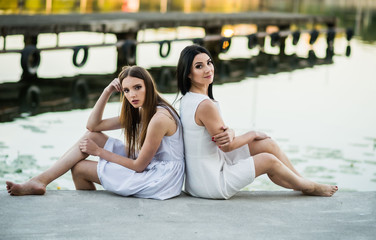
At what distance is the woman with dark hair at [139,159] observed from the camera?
3.65 metres

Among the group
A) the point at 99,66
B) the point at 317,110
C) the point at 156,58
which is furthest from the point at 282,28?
the point at 317,110

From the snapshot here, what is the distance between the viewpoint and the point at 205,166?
12.0 feet

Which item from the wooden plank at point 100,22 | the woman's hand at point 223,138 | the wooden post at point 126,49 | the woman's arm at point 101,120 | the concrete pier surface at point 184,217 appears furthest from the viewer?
the wooden post at point 126,49

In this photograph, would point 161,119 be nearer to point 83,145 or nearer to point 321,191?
point 83,145

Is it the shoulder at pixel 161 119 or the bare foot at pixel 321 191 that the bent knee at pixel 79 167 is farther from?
the bare foot at pixel 321 191

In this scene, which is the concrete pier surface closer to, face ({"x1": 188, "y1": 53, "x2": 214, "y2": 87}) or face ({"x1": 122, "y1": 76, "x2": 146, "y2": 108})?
face ({"x1": 122, "y1": 76, "x2": 146, "y2": 108})

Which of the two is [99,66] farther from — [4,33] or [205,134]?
[205,134]

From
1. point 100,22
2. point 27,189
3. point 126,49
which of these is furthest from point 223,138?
point 100,22

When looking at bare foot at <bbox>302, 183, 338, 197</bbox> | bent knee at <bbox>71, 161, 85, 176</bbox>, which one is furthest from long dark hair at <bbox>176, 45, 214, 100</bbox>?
bare foot at <bbox>302, 183, 338, 197</bbox>

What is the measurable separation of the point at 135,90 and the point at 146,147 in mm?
349

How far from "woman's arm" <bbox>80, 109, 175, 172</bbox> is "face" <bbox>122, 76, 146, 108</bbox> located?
0.52 ft

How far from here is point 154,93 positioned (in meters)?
3.73

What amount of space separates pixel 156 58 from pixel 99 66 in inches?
70.6


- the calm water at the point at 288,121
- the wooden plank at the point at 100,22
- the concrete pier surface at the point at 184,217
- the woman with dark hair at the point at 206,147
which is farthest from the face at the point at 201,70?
the wooden plank at the point at 100,22
